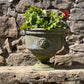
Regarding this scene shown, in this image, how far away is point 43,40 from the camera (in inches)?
91.7

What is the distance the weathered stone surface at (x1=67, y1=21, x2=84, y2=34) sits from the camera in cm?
287

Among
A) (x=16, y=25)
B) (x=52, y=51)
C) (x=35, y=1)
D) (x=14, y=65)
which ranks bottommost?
(x=14, y=65)

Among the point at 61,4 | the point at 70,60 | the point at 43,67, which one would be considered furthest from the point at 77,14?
the point at 43,67

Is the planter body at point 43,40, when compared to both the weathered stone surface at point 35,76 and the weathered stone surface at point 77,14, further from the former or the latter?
the weathered stone surface at point 77,14

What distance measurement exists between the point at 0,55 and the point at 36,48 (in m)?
0.78

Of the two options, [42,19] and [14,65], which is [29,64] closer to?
[14,65]

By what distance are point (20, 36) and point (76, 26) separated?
0.81 m

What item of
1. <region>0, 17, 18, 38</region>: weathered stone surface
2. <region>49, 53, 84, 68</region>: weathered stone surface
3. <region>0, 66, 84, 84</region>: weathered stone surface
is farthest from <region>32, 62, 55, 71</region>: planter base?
<region>0, 17, 18, 38</region>: weathered stone surface

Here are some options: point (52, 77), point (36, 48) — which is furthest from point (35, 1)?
point (52, 77)

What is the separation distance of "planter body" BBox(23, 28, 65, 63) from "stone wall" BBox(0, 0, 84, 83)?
19.1 inches

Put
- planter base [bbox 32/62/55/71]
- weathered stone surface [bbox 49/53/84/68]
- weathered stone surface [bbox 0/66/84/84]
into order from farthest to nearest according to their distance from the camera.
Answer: weathered stone surface [bbox 49/53/84/68]
planter base [bbox 32/62/55/71]
weathered stone surface [bbox 0/66/84/84]

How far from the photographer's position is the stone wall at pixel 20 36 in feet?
9.42

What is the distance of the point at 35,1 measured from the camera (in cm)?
291

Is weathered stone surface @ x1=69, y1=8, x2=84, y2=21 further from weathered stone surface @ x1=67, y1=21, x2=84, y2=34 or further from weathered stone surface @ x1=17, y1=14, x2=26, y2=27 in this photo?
weathered stone surface @ x1=17, y1=14, x2=26, y2=27
